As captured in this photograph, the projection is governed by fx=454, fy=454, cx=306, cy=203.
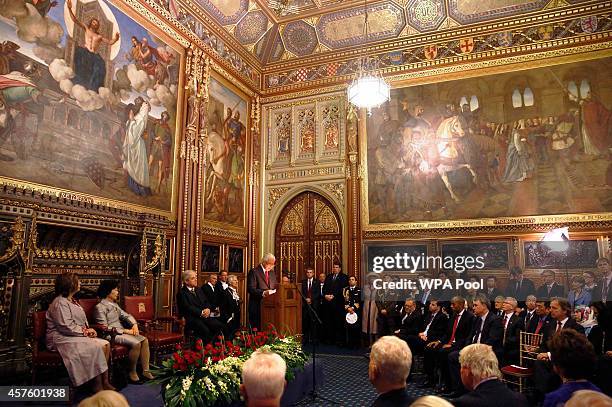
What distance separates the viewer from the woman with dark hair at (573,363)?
118 inches

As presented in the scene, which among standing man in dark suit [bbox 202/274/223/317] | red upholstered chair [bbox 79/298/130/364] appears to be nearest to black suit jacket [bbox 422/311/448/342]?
standing man in dark suit [bbox 202/274/223/317]

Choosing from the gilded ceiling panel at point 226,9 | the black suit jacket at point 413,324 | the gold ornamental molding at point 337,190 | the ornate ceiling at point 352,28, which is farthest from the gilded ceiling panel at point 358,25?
the black suit jacket at point 413,324

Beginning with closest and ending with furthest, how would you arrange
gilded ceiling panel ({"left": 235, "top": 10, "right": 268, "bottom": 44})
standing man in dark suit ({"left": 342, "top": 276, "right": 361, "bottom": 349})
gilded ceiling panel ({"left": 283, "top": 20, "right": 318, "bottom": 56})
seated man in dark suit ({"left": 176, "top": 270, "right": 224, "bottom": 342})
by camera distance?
seated man in dark suit ({"left": 176, "top": 270, "right": 224, "bottom": 342})
standing man in dark suit ({"left": 342, "top": 276, "right": 361, "bottom": 349})
gilded ceiling panel ({"left": 235, "top": 10, "right": 268, "bottom": 44})
gilded ceiling panel ({"left": 283, "top": 20, "right": 318, "bottom": 56})

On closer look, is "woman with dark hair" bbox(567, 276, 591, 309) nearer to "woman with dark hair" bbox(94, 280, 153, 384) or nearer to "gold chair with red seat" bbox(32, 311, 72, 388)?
"woman with dark hair" bbox(94, 280, 153, 384)

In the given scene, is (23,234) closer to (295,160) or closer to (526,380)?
(526,380)

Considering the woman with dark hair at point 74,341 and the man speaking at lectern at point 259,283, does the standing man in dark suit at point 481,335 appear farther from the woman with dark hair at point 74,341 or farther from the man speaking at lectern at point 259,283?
the woman with dark hair at point 74,341

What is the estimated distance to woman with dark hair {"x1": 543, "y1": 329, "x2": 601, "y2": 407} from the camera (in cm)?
300

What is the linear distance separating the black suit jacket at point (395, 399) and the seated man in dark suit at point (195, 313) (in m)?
5.72

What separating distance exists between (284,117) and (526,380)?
966cm

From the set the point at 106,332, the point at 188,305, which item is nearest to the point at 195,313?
the point at 188,305

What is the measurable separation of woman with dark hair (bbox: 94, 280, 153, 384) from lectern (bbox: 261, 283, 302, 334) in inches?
112

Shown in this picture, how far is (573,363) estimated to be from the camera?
3102 mm

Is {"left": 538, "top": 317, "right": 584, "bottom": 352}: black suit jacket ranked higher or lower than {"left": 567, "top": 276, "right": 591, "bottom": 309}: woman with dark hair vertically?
lower

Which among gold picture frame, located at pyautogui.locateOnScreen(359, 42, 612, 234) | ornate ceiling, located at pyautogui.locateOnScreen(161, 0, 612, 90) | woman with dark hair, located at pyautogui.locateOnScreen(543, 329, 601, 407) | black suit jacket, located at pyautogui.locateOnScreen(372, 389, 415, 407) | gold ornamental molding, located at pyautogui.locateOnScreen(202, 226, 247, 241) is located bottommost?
black suit jacket, located at pyautogui.locateOnScreen(372, 389, 415, 407)
